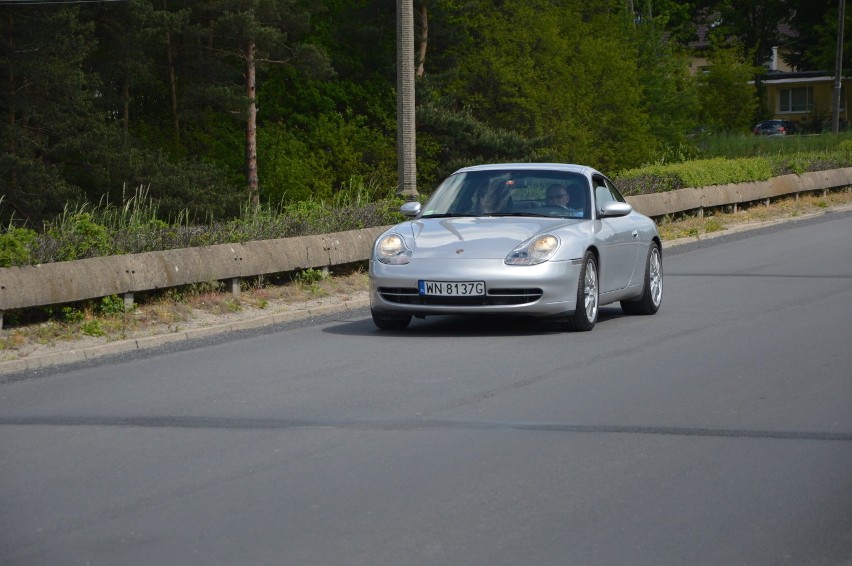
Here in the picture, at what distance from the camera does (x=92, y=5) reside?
4828 cm

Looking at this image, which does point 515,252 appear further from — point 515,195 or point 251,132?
point 251,132

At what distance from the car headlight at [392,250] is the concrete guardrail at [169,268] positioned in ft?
7.92

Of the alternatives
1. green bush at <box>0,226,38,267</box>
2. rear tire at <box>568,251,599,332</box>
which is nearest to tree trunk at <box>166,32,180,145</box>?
green bush at <box>0,226,38,267</box>

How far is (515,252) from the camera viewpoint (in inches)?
487

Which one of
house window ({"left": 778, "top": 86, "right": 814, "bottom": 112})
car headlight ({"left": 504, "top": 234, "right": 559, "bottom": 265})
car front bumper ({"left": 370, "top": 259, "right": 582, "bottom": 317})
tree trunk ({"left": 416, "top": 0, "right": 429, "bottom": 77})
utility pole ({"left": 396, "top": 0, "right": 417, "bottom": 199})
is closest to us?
car front bumper ({"left": 370, "top": 259, "right": 582, "bottom": 317})

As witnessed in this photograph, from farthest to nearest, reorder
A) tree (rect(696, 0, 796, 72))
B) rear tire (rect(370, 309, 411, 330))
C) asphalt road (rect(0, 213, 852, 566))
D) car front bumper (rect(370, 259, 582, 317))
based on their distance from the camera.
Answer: tree (rect(696, 0, 796, 72))
rear tire (rect(370, 309, 411, 330))
car front bumper (rect(370, 259, 582, 317))
asphalt road (rect(0, 213, 852, 566))

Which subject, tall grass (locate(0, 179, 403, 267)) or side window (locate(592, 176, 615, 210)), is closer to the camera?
tall grass (locate(0, 179, 403, 267))

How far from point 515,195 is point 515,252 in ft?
4.36

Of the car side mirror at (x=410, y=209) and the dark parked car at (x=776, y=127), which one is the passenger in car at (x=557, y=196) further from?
the dark parked car at (x=776, y=127)

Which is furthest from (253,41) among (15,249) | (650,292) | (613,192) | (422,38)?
(15,249)

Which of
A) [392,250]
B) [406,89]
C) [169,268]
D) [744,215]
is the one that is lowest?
[744,215]

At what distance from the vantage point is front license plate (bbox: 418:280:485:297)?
12227 millimetres

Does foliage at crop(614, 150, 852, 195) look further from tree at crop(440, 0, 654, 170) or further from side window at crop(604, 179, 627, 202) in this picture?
tree at crop(440, 0, 654, 170)

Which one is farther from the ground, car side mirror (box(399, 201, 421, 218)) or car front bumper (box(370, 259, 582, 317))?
car side mirror (box(399, 201, 421, 218))
